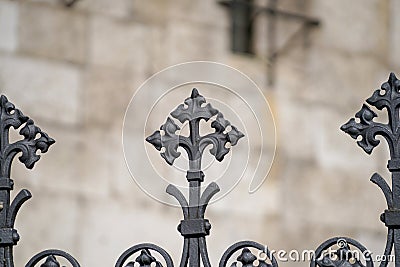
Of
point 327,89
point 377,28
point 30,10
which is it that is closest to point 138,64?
point 30,10

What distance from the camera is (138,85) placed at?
4.58 metres

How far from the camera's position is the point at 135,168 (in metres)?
2.47

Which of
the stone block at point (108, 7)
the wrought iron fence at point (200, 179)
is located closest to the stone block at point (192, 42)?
the stone block at point (108, 7)

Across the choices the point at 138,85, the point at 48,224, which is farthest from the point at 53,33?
the point at 48,224

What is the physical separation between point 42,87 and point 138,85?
46 centimetres

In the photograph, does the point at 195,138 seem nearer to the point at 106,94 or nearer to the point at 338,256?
the point at 338,256

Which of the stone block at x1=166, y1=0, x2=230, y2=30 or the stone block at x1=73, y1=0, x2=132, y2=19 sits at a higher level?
the stone block at x1=166, y1=0, x2=230, y2=30

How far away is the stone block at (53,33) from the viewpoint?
14.2ft

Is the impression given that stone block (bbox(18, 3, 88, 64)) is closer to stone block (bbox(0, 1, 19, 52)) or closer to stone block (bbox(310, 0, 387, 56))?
stone block (bbox(0, 1, 19, 52))

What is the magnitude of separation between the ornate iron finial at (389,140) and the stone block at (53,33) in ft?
8.25

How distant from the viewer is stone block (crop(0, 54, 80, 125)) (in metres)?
4.24

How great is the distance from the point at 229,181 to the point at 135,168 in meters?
0.31

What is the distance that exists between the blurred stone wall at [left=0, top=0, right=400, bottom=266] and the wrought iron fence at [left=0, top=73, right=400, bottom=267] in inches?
77.8

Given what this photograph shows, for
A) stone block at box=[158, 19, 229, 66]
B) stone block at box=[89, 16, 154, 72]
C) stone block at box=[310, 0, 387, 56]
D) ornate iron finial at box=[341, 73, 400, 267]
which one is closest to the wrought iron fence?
ornate iron finial at box=[341, 73, 400, 267]
